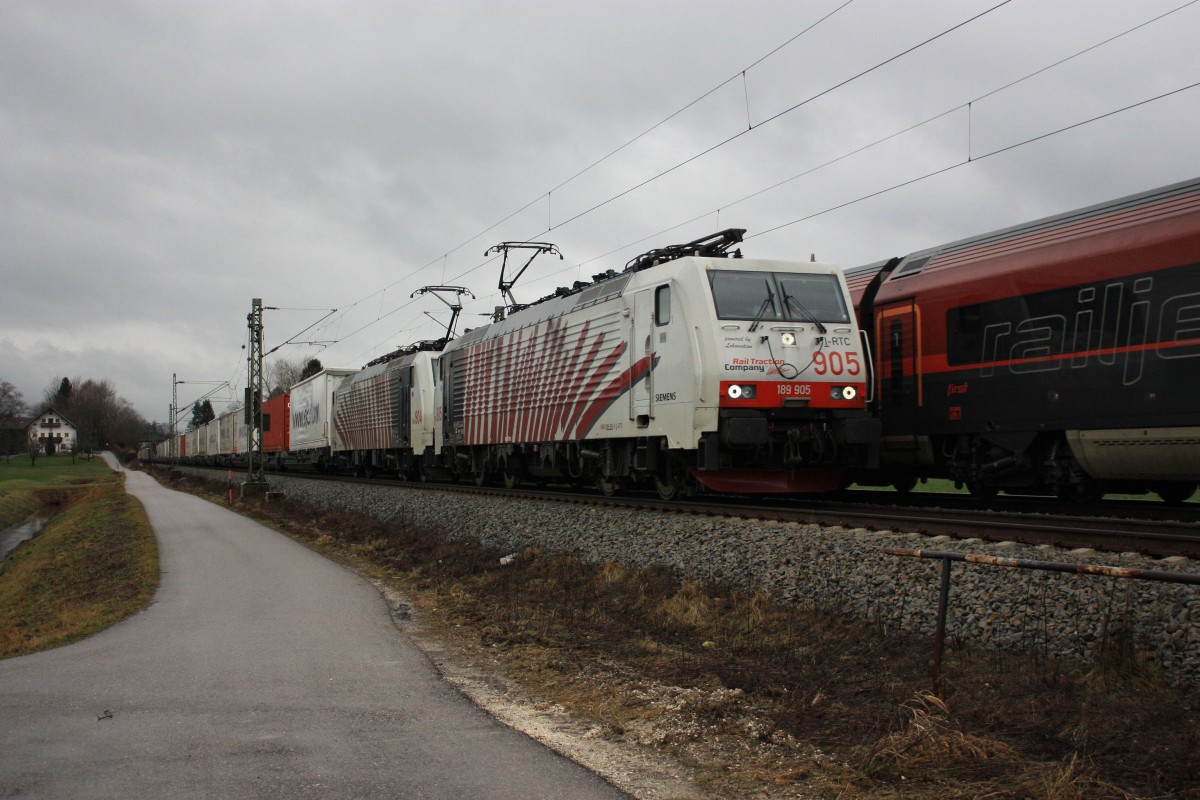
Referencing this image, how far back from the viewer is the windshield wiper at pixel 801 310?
40.4 feet

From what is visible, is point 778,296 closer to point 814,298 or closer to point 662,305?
point 814,298

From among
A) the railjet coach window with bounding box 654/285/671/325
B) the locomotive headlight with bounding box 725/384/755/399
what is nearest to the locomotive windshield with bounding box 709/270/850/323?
the railjet coach window with bounding box 654/285/671/325

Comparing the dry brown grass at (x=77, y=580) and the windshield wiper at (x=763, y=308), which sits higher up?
the windshield wiper at (x=763, y=308)

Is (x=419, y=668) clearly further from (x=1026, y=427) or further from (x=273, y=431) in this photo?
(x=273, y=431)

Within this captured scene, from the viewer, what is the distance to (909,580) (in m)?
7.32

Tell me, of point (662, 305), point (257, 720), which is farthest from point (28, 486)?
point (257, 720)

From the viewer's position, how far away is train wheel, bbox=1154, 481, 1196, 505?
11591mm

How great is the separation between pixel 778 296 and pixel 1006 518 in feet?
13.2

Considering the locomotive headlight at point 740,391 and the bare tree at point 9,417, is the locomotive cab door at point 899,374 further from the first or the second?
the bare tree at point 9,417

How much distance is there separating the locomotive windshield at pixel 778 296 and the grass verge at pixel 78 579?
7.89m

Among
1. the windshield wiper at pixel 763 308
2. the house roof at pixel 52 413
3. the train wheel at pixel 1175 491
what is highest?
the house roof at pixel 52 413

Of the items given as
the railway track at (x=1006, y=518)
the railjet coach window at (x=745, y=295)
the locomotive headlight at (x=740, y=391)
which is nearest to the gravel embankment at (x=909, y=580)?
the railway track at (x=1006, y=518)

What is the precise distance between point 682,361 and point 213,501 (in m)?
27.6

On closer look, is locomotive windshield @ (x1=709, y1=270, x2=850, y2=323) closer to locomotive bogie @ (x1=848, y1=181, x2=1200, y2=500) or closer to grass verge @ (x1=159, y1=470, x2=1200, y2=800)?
locomotive bogie @ (x1=848, y1=181, x2=1200, y2=500)
